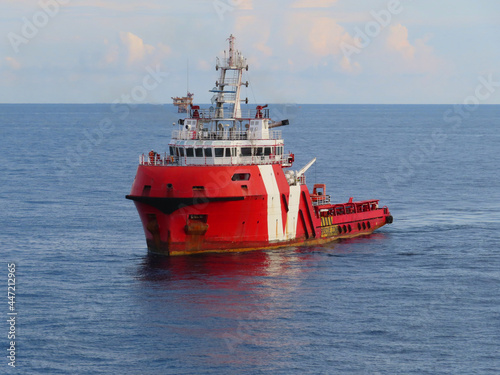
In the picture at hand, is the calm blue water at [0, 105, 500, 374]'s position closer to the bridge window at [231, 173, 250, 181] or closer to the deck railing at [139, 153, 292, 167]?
the deck railing at [139, 153, 292, 167]

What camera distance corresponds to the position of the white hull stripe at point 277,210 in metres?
60.9

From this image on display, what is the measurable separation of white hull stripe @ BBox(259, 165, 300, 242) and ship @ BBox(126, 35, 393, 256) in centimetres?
7

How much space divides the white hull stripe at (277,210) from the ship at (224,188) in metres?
0.07

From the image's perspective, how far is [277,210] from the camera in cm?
6206

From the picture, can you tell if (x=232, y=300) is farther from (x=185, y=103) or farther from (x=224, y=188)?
(x=185, y=103)

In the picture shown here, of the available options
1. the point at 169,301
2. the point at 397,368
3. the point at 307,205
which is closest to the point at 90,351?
the point at 169,301

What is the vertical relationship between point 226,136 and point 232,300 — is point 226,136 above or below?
above

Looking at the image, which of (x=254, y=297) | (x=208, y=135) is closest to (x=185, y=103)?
(x=208, y=135)

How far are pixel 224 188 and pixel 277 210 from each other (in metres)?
5.87

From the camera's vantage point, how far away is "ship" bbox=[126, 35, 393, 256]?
189ft

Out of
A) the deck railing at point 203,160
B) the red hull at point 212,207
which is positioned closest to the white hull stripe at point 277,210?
the red hull at point 212,207

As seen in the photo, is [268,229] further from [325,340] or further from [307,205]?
[325,340]

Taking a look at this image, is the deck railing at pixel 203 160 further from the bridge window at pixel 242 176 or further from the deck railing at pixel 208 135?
the deck railing at pixel 208 135

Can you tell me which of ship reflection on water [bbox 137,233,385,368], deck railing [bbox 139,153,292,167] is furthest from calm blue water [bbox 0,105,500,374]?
deck railing [bbox 139,153,292,167]
